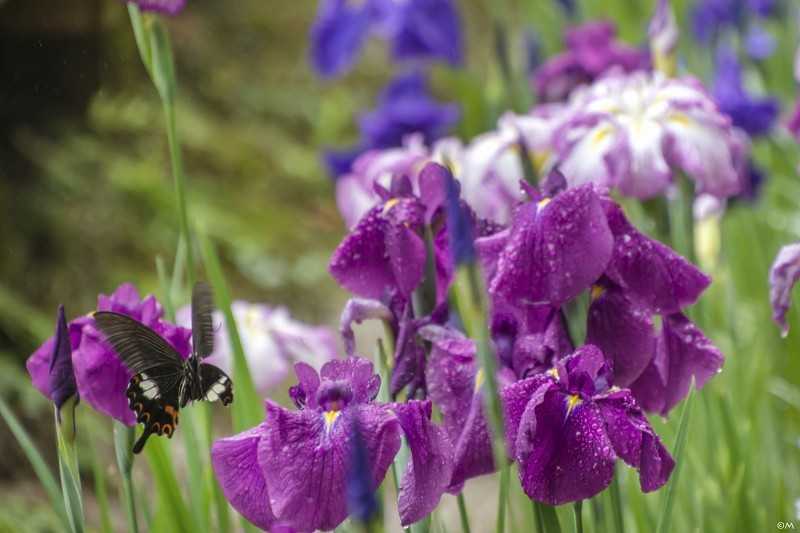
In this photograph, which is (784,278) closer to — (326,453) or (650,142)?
(650,142)

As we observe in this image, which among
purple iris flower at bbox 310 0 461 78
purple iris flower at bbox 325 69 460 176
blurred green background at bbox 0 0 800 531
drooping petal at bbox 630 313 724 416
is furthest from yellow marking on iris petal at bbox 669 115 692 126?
purple iris flower at bbox 310 0 461 78

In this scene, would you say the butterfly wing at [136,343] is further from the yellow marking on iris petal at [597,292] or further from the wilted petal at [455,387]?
the yellow marking on iris petal at [597,292]

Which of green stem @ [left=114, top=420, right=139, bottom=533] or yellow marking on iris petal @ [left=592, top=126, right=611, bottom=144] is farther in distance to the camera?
yellow marking on iris petal @ [left=592, top=126, right=611, bottom=144]

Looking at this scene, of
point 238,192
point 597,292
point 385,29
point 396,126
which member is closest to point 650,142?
point 597,292

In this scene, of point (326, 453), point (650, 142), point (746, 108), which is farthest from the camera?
point (746, 108)

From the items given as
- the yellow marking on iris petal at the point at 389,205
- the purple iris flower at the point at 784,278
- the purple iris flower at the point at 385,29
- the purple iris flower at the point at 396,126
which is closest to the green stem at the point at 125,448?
the yellow marking on iris petal at the point at 389,205

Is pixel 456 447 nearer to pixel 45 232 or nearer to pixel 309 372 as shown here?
pixel 309 372

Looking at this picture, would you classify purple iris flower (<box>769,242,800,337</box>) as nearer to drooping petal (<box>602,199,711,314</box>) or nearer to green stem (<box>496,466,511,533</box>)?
drooping petal (<box>602,199,711,314</box>)
